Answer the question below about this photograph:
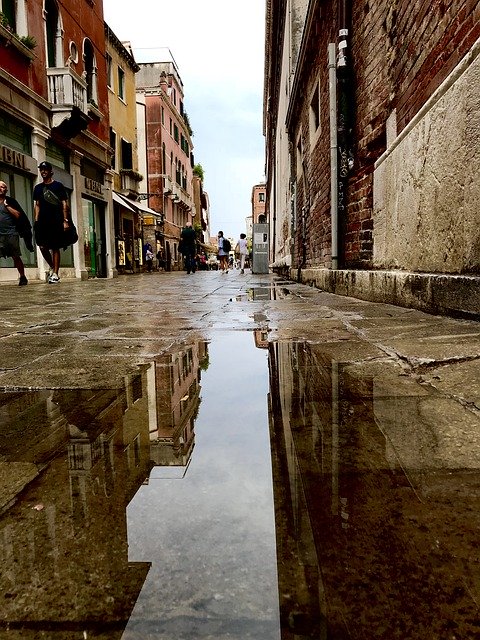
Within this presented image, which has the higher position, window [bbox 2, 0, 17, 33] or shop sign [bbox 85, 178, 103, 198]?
window [bbox 2, 0, 17, 33]

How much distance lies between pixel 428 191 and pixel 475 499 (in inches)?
105

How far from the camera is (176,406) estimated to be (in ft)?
4.24

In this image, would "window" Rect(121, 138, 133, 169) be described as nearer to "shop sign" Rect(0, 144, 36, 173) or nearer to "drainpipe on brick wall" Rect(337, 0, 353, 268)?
"shop sign" Rect(0, 144, 36, 173)

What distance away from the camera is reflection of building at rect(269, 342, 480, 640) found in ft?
1.62

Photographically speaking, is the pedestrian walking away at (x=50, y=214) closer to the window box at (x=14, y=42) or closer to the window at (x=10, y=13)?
the window box at (x=14, y=42)

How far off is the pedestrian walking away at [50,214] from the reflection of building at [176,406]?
7.79 m

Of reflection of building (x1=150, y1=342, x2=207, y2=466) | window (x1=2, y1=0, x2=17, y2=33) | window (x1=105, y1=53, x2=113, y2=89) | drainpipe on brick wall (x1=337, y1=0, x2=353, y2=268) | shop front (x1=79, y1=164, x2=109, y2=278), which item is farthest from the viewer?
window (x1=105, y1=53, x2=113, y2=89)

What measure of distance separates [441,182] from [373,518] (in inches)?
102

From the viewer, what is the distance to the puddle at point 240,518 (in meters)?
0.49

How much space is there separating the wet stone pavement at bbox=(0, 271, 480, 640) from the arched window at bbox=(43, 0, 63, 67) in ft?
43.7

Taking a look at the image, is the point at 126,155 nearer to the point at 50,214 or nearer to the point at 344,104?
the point at 50,214

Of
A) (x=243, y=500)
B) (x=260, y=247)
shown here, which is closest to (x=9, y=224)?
(x=243, y=500)

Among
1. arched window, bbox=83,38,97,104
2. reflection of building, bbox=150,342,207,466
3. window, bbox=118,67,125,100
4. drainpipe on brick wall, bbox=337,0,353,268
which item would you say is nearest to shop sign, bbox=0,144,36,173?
arched window, bbox=83,38,97,104

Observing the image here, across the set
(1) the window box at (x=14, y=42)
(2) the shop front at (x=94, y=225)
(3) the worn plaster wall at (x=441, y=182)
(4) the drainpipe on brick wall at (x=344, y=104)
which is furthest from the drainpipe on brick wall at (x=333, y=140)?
(2) the shop front at (x=94, y=225)
